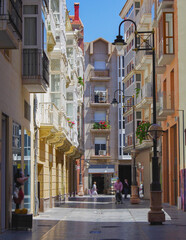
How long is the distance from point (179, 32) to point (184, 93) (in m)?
3.41

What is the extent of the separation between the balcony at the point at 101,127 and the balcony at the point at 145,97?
2442 centimetres

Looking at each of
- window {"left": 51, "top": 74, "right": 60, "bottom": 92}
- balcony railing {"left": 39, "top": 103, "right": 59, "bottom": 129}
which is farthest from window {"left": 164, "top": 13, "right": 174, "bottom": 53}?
balcony railing {"left": 39, "top": 103, "right": 59, "bottom": 129}

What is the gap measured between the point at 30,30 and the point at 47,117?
6606 millimetres

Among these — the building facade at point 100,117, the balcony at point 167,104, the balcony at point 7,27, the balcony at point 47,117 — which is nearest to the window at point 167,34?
the balcony at point 167,104

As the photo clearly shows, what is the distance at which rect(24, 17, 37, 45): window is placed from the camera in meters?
22.3

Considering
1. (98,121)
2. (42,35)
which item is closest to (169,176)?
(42,35)

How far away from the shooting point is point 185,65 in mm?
30172

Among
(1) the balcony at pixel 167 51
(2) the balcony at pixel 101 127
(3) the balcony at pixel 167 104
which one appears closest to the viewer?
(1) the balcony at pixel 167 51

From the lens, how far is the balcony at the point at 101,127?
74.7 m

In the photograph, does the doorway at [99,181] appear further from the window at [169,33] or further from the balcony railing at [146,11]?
the window at [169,33]

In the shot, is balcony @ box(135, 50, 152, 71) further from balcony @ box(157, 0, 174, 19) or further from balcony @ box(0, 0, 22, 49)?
balcony @ box(0, 0, 22, 49)

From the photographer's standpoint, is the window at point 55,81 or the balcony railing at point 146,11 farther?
the balcony railing at point 146,11

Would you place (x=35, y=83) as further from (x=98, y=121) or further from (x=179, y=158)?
(x=98, y=121)

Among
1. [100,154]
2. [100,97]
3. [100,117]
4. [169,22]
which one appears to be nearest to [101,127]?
[100,117]
